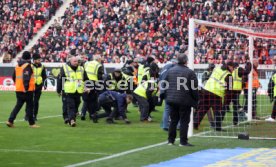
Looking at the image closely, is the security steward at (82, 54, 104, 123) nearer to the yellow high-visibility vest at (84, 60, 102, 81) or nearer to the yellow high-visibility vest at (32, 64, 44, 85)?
the yellow high-visibility vest at (84, 60, 102, 81)

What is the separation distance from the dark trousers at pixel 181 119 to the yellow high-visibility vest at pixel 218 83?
330 cm

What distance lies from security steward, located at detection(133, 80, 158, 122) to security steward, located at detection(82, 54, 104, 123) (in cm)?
112

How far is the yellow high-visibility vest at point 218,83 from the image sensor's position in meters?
16.9

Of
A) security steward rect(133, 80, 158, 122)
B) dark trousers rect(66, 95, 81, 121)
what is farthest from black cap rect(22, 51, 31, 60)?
security steward rect(133, 80, 158, 122)

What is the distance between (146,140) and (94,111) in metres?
4.42

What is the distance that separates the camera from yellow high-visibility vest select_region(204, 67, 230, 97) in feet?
55.5

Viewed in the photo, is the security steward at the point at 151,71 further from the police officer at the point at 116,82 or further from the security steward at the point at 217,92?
the security steward at the point at 217,92

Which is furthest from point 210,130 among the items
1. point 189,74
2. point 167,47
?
point 167,47

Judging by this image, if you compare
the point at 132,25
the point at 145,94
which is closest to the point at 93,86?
the point at 145,94

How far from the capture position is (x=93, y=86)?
19250mm

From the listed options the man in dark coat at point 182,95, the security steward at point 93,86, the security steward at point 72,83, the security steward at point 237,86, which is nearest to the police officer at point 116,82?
the security steward at point 93,86

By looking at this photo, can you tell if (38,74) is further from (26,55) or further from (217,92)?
(217,92)

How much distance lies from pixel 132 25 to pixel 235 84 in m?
21.9

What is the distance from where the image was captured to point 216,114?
17.1 meters
